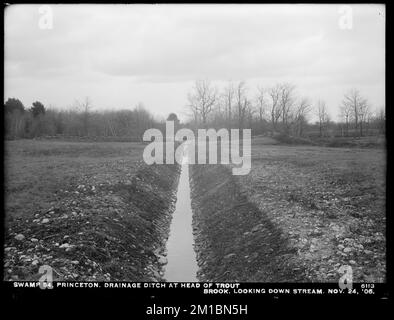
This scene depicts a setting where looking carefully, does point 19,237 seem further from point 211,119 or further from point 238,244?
point 211,119

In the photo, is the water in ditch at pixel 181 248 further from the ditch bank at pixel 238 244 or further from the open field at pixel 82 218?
the open field at pixel 82 218

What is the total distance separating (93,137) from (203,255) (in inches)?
438

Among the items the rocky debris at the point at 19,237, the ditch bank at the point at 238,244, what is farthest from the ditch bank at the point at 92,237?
the ditch bank at the point at 238,244

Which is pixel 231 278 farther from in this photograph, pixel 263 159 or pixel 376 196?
→ pixel 263 159

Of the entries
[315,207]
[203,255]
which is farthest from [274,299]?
[315,207]

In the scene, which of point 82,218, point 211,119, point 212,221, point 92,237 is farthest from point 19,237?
point 211,119

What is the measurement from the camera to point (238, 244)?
362 inches

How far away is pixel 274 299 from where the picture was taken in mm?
5668

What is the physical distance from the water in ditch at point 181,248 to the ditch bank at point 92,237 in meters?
0.24

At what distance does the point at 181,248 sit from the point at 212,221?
2.01m

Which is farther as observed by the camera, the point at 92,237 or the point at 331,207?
the point at 331,207

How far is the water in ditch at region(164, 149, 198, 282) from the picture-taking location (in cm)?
868

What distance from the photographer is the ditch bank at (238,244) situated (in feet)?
24.1

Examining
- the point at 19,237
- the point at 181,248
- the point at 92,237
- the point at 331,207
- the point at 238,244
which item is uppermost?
the point at 331,207
